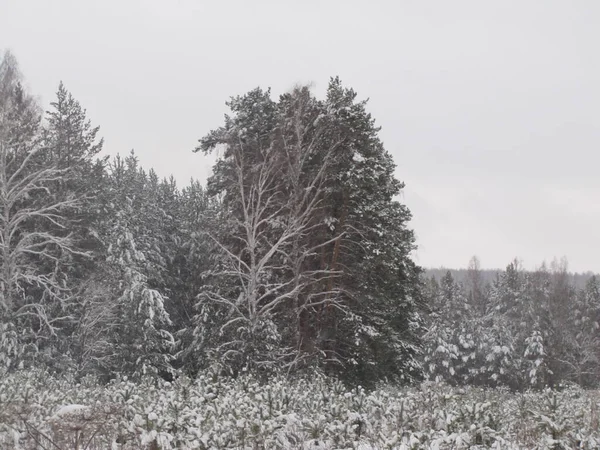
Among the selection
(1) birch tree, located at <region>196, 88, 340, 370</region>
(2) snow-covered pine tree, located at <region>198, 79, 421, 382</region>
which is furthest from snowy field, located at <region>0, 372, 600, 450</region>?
(2) snow-covered pine tree, located at <region>198, 79, 421, 382</region>

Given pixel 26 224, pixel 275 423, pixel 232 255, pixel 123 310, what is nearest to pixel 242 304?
Answer: pixel 232 255

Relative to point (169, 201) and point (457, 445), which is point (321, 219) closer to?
point (457, 445)

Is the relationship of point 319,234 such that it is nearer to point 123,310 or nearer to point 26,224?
point 123,310

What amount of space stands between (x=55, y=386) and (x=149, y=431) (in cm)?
711

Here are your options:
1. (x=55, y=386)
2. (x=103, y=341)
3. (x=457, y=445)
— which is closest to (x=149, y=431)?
(x=457, y=445)

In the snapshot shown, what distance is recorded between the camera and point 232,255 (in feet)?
62.0

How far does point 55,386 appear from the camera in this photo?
13977mm

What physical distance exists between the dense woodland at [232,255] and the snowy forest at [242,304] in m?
0.10

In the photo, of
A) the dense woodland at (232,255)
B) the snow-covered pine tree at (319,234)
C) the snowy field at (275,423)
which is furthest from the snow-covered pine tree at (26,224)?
the snowy field at (275,423)

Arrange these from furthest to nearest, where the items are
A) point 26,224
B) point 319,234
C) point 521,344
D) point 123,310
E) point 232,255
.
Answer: point 521,344
point 123,310
point 26,224
point 319,234
point 232,255

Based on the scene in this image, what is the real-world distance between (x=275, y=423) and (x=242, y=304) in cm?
1155

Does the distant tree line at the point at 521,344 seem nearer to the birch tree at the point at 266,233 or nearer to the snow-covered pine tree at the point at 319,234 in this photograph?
the snow-covered pine tree at the point at 319,234

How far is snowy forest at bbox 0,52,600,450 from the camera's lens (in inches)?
356

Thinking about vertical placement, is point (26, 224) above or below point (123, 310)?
above
